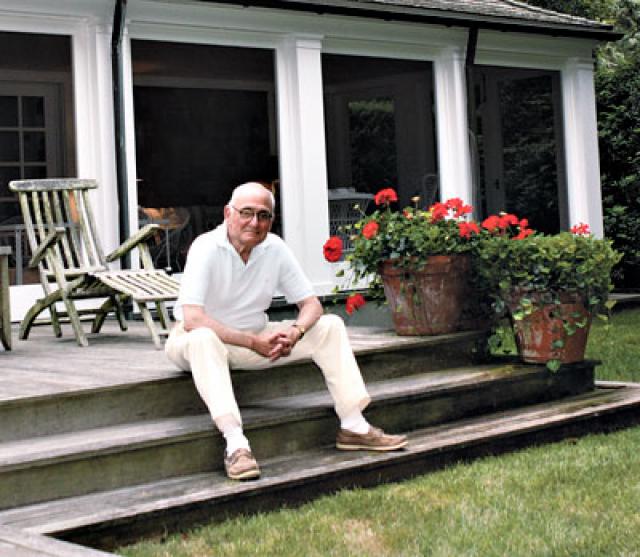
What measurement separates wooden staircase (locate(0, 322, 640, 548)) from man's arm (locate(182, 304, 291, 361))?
1.00ft

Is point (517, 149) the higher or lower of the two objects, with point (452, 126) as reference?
higher

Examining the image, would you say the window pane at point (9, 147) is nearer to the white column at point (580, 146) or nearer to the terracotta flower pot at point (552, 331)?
the white column at point (580, 146)

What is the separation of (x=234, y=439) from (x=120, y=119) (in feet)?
14.7

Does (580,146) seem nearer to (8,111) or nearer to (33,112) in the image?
(33,112)

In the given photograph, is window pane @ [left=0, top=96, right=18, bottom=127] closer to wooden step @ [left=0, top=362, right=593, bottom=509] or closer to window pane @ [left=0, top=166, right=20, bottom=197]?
window pane @ [left=0, top=166, right=20, bottom=197]

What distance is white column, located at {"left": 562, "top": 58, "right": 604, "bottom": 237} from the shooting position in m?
11.4

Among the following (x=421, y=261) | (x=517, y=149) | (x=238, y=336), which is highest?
(x=517, y=149)

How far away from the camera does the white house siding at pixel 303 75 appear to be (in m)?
8.20

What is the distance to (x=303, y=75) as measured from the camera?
9.27 metres

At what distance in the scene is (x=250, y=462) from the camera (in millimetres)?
4195

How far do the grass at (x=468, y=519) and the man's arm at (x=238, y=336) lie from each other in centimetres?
64

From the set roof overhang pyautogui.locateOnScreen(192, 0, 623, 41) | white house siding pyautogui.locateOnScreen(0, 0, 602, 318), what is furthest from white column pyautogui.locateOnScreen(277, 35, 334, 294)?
roof overhang pyautogui.locateOnScreen(192, 0, 623, 41)

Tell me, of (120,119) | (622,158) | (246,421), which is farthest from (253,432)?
(622,158)

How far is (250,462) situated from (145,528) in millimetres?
552
